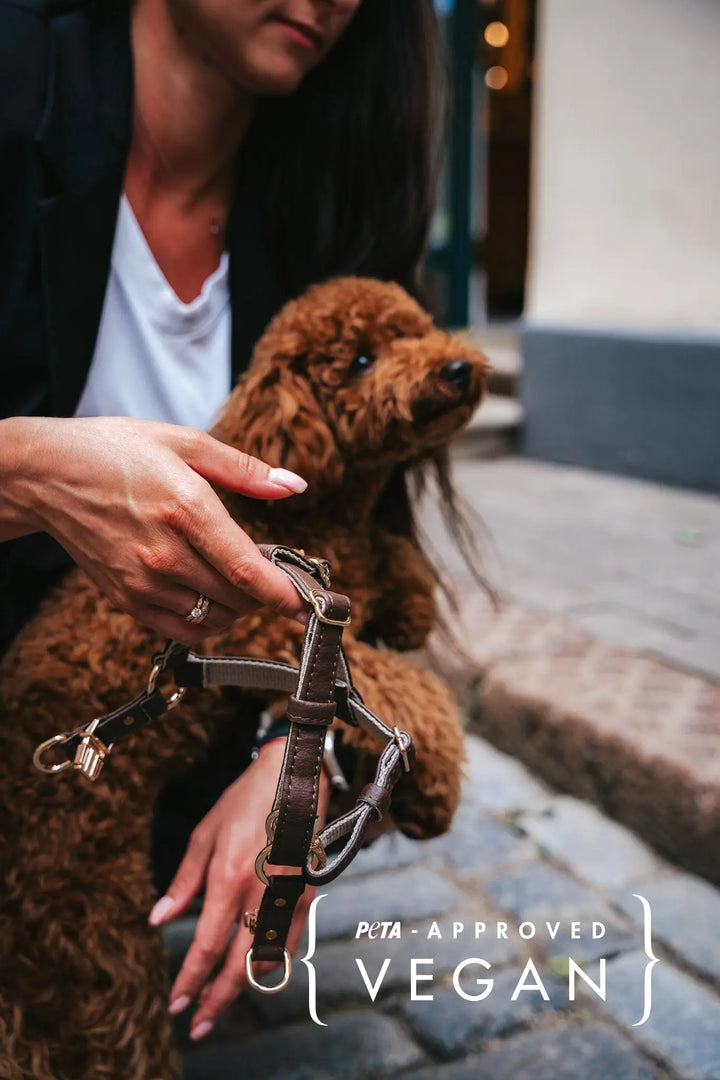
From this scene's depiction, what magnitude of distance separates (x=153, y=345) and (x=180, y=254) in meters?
0.16

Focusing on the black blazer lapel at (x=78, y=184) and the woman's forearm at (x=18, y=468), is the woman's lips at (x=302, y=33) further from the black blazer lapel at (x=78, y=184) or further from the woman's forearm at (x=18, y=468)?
the woman's forearm at (x=18, y=468)

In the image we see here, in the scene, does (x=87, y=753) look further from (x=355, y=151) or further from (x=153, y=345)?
(x=355, y=151)

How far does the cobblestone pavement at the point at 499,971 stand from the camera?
5.46ft

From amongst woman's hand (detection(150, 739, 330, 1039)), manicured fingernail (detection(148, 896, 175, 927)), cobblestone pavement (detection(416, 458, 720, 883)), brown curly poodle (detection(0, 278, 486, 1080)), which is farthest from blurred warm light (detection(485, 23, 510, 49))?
manicured fingernail (detection(148, 896, 175, 927))

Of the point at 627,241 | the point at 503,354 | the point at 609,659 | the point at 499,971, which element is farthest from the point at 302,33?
the point at 503,354

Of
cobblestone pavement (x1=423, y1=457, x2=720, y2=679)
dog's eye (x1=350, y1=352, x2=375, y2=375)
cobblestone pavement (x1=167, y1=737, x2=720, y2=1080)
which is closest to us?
dog's eye (x1=350, y1=352, x2=375, y2=375)

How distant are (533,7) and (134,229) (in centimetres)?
828

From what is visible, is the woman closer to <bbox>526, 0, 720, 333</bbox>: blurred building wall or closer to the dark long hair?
the dark long hair

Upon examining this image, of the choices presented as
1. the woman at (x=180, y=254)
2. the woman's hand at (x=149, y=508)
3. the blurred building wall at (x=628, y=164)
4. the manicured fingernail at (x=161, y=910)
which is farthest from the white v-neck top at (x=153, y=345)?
the blurred building wall at (x=628, y=164)

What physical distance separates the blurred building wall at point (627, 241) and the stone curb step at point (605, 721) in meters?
1.98

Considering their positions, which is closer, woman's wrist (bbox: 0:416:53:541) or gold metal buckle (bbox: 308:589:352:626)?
gold metal buckle (bbox: 308:589:352:626)

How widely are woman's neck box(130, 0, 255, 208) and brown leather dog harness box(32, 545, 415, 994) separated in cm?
82

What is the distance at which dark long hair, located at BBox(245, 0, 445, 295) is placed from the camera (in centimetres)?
171

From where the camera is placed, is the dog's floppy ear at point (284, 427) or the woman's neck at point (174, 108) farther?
the woman's neck at point (174, 108)
